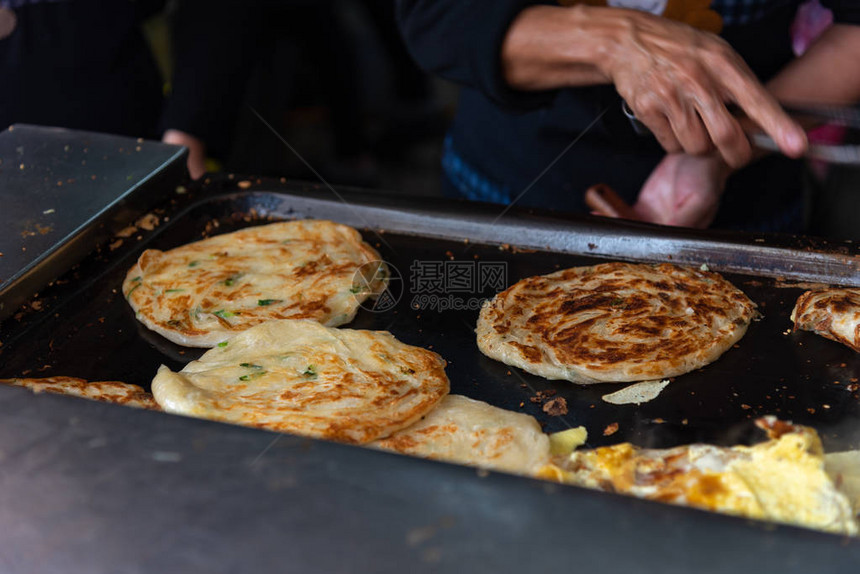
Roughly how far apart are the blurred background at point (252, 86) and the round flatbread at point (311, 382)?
151 cm

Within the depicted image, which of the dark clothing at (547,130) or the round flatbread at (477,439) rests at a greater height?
the dark clothing at (547,130)

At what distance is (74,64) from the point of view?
341cm

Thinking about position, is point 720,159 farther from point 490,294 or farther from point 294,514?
point 294,514

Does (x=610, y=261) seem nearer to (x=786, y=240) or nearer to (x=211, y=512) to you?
(x=786, y=240)

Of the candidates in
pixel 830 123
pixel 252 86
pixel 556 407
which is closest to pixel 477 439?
pixel 556 407

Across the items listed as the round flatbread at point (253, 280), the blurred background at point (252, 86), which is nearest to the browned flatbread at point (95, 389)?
the round flatbread at point (253, 280)

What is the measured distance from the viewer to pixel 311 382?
75.6 inches

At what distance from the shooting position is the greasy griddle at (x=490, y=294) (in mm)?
1875

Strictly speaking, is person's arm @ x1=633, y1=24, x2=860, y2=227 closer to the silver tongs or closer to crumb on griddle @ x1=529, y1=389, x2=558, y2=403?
the silver tongs

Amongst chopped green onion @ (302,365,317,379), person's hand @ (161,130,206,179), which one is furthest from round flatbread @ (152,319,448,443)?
person's hand @ (161,130,206,179)

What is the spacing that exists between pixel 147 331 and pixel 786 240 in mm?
1932

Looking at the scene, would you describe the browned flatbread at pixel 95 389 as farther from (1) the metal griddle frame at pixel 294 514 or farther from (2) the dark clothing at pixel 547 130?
(2) the dark clothing at pixel 547 130

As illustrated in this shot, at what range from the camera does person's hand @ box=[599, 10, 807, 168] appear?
2168 millimetres

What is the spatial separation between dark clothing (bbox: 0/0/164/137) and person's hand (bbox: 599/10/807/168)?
2.31 m
